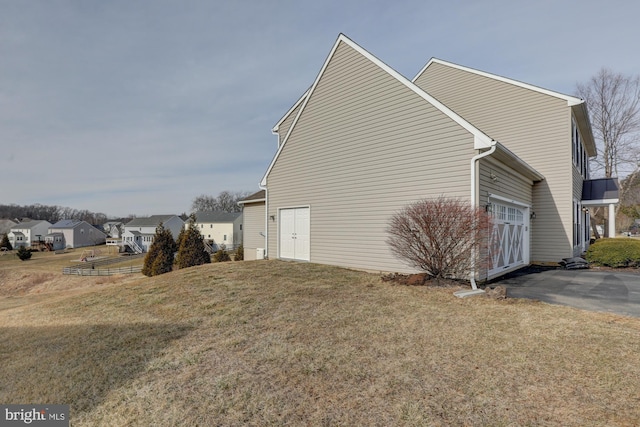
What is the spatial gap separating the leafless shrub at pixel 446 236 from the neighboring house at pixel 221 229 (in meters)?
40.9

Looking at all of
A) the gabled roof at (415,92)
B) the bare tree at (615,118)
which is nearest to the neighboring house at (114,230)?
the gabled roof at (415,92)

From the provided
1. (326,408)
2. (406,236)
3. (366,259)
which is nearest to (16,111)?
(366,259)

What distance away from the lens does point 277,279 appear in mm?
7863

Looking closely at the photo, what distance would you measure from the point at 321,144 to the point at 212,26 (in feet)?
18.9

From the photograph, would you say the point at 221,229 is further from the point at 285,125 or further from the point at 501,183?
the point at 501,183

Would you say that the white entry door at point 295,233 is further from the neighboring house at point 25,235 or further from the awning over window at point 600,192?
the neighboring house at point 25,235

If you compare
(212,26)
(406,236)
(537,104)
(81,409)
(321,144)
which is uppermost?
(212,26)

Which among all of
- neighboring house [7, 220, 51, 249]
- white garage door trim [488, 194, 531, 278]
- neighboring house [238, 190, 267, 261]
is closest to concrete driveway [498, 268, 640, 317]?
white garage door trim [488, 194, 531, 278]

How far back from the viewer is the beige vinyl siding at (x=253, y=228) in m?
17.0

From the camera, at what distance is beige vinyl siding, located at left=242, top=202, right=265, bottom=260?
17.0 meters

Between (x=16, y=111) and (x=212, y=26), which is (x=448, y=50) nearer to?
(x=212, y=26)

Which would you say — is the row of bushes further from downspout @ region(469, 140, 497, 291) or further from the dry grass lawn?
the dry grass lawn

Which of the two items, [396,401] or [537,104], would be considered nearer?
[396,401]

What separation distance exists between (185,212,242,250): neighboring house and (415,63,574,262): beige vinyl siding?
38546mm
